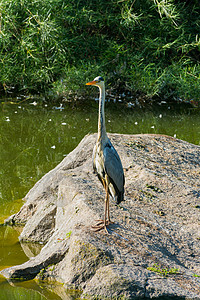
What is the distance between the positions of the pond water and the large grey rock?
0.19 meters

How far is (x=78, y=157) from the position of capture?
492 cm

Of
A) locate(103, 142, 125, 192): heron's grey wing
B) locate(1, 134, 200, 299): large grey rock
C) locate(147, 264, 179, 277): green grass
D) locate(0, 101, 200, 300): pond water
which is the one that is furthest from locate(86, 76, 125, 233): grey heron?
locate(0, 101, 200, 300): pond water

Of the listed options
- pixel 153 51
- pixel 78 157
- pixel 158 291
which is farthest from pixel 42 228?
pixel 153 51

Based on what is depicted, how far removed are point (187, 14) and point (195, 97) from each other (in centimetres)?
298

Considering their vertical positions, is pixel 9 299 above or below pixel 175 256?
below

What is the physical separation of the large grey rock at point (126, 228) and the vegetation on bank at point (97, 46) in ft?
20.0

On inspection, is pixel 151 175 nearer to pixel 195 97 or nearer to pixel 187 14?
pixel 195 97

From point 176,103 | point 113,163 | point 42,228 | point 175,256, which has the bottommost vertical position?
point 176,103

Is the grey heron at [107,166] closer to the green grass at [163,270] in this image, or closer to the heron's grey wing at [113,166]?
the heron's grey wing at [113,166]

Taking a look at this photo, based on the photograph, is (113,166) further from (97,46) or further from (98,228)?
(97,46)

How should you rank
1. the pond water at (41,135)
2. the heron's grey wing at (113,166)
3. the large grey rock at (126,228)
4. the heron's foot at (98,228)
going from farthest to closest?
the pond water at (41,135)
the heron's grey wing at (113,166)
the heron's foot at (98,228)
the large grey rock at (126,228)

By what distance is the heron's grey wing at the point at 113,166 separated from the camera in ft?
11.4

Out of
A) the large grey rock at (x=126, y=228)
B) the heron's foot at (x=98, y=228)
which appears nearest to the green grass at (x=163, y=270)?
the large grey rock at (x=126, y=228)

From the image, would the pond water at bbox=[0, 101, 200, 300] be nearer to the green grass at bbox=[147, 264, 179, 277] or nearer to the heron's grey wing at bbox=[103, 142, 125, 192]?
the green grass at bbox=[147, 264, 179, 277]
